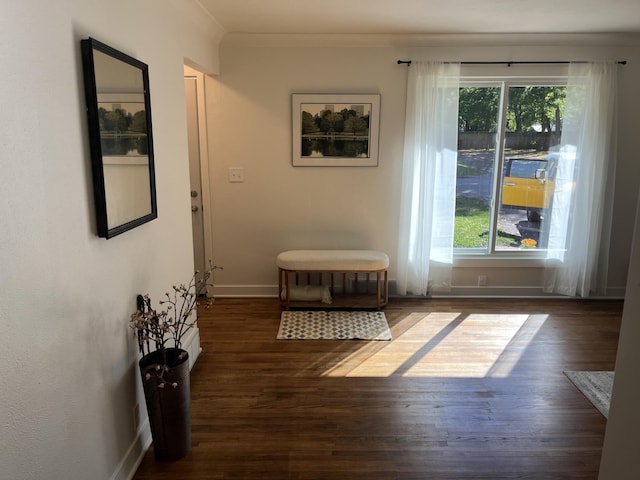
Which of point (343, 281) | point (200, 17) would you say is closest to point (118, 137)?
point (200, 17)

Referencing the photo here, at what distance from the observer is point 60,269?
1423 millimetres

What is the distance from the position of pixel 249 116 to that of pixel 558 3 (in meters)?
2.54

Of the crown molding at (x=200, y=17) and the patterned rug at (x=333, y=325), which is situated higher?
the crown molding at (x=200, y=17)

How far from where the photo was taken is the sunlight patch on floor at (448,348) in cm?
293

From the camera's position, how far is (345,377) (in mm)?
2840

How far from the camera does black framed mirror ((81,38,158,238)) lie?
1.59m

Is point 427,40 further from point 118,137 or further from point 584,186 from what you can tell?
point 118,137

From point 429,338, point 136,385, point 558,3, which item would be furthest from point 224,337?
point 558,3

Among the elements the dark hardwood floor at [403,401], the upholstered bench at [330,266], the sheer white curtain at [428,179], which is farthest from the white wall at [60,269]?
the sheer white curtain at [428,179]

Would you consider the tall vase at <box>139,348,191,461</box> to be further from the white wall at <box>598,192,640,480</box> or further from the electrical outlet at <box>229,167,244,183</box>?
the electrical outlet at <box>229,167,244,183</box>

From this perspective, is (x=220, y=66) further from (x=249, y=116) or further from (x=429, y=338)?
(x=429, y=338)

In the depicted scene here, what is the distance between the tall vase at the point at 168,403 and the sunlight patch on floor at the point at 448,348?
1.09m

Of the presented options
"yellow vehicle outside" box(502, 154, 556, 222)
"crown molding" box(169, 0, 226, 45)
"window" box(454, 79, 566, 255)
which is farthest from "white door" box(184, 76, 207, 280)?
"yellow vehicle outside" box(502, 154, 556, 222)

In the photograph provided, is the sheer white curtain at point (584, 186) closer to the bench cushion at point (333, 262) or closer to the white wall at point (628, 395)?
the bench cushion at point (333, 262)
